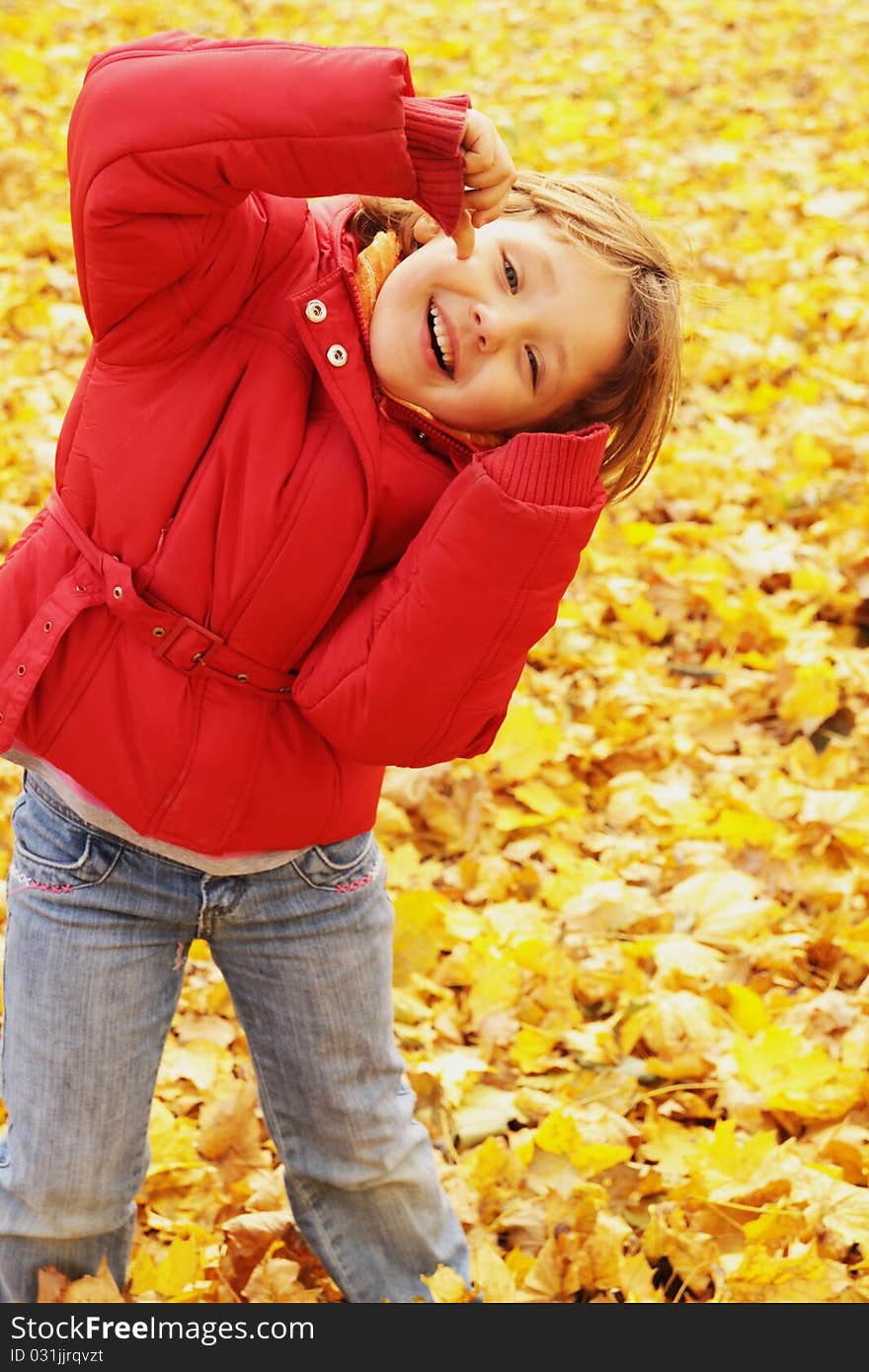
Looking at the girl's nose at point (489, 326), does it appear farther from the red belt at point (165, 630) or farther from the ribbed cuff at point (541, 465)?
the red belt at point (165, 630)

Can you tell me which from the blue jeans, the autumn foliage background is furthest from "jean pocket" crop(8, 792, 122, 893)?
the autumn foliage background

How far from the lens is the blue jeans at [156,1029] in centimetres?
161

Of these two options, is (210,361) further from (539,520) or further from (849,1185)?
(849,1185)

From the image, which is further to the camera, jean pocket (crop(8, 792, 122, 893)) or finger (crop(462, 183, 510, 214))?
jean pocket (crop(8, 792, 122, 893))

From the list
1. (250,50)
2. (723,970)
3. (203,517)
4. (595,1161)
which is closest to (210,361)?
(203,517)

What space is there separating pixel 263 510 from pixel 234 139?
361 mm

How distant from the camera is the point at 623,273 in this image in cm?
152

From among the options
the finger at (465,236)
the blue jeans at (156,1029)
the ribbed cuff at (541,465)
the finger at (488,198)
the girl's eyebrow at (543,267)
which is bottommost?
the blue jeans at (156,1029)

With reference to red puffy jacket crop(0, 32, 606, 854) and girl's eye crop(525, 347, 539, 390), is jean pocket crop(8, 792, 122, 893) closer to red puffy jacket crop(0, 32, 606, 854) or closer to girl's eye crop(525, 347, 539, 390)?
red puffy jacket crop(0, 32, 606, 854)

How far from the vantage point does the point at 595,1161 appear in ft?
6.99

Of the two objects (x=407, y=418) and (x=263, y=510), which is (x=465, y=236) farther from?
(x=263, y=510)

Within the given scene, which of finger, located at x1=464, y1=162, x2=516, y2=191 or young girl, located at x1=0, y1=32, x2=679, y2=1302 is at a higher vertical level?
finger, located at x1=464, y1=162, x2=516, y2=191

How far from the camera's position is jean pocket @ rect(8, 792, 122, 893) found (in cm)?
160

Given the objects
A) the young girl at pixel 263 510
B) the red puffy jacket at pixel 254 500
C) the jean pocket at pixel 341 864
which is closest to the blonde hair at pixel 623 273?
the young girl at pixel 263 510
